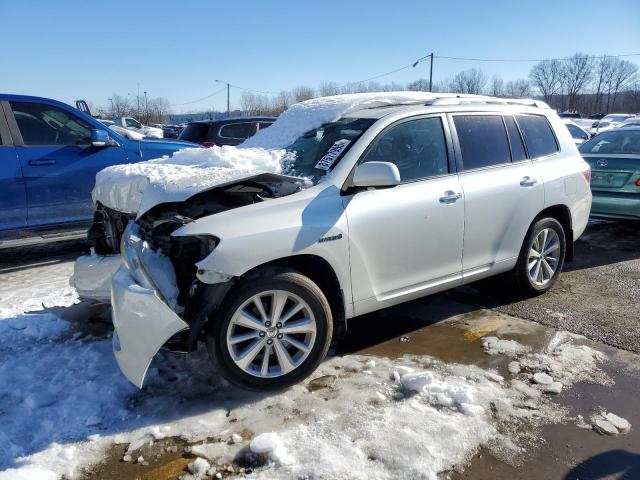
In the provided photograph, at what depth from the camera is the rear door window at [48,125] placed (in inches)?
239

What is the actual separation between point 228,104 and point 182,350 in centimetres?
7903

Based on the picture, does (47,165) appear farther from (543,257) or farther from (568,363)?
(568,363)

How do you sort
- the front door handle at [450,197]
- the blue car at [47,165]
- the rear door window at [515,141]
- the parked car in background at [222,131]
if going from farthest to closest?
the parked car in background at [222,131]
the blue car at [47,165]
the rear door window at [515,141]
the front door handle at [450,197]

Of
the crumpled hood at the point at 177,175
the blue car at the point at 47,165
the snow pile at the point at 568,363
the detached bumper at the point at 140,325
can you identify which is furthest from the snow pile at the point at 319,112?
the blue car at the point at 47,165

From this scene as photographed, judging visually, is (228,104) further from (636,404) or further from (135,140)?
(636,404)

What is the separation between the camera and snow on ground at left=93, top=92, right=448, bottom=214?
3.30 metres

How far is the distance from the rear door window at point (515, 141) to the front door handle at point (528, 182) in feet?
0.65

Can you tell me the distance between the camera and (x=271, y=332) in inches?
125

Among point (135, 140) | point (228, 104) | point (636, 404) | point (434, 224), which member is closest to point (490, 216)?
point (434, 224)

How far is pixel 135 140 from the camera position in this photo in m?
6.87

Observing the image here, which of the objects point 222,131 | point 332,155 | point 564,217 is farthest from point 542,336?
point 222,131

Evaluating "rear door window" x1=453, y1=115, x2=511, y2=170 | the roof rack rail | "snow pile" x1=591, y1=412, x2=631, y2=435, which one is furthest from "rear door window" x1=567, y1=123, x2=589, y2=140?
"snow pile" x1=591, y1=412, x2=631, y2=435

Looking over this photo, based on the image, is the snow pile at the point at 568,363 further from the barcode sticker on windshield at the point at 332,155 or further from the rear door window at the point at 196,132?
the rear door window at the point at 196,132

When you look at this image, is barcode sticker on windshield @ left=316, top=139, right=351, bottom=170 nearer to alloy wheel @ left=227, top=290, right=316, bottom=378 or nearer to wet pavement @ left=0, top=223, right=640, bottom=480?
alloy wheel @ left=227, top=290, right=316, bottom=378
